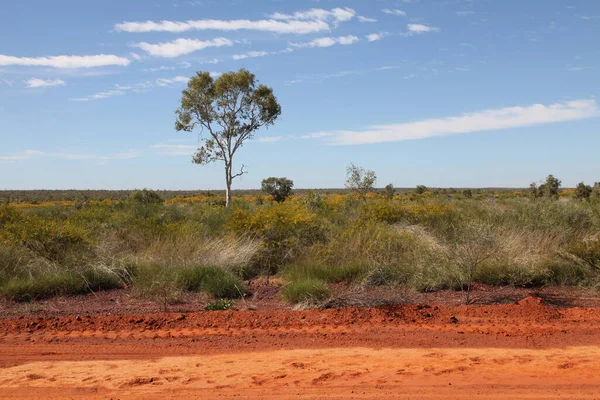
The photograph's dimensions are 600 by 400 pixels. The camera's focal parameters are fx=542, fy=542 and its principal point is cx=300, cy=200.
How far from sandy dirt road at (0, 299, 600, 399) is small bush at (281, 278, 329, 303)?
0.91m

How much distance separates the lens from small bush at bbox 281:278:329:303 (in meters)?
10.7

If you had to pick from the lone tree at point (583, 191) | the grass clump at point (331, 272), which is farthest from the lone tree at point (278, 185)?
the grass clump at point (331, 272)

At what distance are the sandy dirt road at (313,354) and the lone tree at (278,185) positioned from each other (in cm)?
3467

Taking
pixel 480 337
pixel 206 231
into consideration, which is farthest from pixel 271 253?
pixel 480 337

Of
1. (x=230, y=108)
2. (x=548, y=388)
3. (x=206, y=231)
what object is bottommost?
(x=548, y=388)

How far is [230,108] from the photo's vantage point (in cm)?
3120

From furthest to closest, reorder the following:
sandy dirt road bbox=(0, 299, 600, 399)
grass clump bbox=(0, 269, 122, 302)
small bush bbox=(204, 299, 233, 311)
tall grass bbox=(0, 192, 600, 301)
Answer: tall grass bbox=(0, 192, 600, 301), grass clump bbox=(0, 269, 122, 302), small bush bbox=(204, 299, 233, 311), sandy dirt road bbox=(0, 299, 600, 399)

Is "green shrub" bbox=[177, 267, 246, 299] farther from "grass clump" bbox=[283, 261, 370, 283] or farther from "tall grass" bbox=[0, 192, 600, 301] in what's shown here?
"grass clump" bbox=[283, 261, 370, 283]

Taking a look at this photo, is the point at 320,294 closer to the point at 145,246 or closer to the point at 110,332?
the point at 110,332

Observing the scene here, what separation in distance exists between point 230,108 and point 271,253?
18418 millimetres

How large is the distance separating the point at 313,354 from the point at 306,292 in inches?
129

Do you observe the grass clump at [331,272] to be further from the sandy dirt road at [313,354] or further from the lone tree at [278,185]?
the lone tree at [278,185]

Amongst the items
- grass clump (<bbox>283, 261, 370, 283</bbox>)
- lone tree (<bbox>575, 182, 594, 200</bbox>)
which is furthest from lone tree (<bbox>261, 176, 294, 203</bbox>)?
grass clump (<bbox>283, 261, 370, 283</bbox>)

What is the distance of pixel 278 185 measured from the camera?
4472 centimetres
